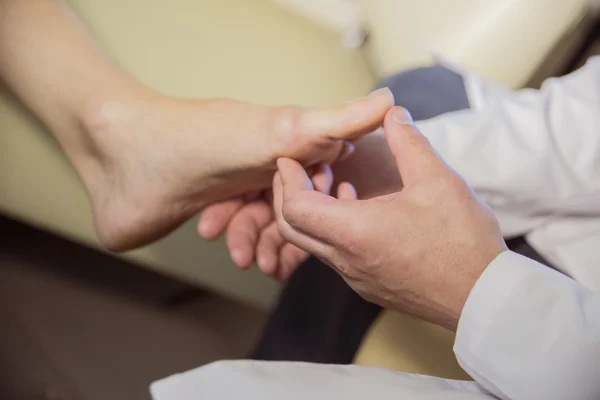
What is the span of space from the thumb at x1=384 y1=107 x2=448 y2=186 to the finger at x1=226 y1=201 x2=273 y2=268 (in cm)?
22

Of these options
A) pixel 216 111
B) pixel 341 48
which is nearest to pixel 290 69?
pixel 341 48

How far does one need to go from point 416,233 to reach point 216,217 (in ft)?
0.90

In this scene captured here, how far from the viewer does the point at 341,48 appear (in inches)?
32.9

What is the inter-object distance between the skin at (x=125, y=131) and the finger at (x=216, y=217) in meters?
0.01

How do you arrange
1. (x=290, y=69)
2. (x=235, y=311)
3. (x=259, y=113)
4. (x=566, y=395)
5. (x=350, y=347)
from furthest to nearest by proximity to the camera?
(x=235, y=311) < (x=290, y=69) < (x=350, y=347) < (x=259, y=113) < (x=566, y=395)

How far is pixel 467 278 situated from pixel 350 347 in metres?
0.27

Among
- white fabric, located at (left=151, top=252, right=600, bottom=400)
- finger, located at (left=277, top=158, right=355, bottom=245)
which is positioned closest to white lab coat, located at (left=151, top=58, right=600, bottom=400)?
white fabric, located at (left=151, top=252, right=600, bottom=400)

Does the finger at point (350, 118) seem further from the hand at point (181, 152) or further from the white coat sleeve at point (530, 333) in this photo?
the white coat sleeve at point (530, 333)

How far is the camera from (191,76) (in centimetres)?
Answer: 69

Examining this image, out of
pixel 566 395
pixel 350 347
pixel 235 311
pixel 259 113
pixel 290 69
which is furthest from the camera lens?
pixel 235 311

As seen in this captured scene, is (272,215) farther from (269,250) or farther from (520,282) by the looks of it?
(520,282)

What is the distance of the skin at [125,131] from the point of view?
0.50 m

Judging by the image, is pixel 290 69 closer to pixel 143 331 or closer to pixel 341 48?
pixel 341 48

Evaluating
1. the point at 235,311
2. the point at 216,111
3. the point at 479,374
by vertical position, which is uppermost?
the point at 216,111
